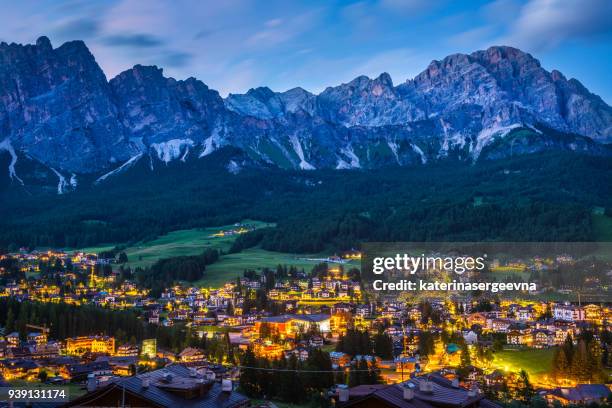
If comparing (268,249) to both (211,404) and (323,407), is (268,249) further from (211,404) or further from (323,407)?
(211,404)

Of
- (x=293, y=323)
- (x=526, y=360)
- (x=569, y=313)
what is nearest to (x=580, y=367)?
(x=526, y=360)

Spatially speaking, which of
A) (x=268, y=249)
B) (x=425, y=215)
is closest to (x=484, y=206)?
(x=425, y=215)

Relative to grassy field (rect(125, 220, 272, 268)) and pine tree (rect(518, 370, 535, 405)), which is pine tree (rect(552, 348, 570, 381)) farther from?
grassy field (rect(125, 220, 272, 268))

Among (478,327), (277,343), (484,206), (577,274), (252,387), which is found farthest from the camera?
(484,206)

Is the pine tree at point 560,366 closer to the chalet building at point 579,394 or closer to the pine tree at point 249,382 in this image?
the chalet building at point 579,394

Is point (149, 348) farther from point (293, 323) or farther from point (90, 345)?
point (293, 323)

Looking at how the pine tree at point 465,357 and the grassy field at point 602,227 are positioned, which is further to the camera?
the grassy field at point 602,227

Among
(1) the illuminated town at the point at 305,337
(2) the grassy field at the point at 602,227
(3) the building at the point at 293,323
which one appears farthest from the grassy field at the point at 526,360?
(2) the grassy field at the point at 602,227
